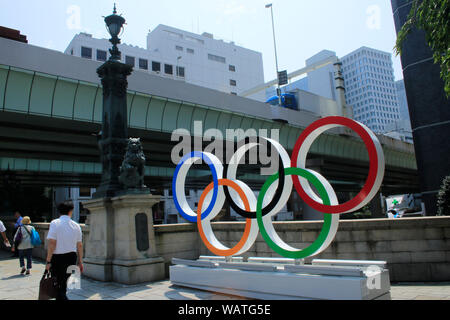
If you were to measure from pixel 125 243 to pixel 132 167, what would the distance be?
2.32 metres

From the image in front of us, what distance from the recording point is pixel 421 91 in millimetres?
27078

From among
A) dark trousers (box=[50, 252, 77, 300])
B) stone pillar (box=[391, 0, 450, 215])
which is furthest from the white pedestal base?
stone pillar (box=[391, 0, 450, 215])

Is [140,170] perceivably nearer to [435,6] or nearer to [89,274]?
[89,274]

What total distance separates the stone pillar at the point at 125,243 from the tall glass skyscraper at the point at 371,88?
182628 millimetres

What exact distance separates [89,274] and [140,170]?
12.4ft

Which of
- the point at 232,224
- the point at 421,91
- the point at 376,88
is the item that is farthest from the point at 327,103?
the point at 376,88

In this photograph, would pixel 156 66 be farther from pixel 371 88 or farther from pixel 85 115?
pixel 371 88

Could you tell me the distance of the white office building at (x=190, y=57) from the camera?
76.2 metres

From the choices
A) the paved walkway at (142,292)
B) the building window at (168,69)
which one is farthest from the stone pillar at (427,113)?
the building window at (168,69)

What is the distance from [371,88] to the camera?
179 meters

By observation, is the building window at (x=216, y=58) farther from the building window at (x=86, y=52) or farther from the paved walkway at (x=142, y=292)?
the paved walkway at (x=142, y=292)

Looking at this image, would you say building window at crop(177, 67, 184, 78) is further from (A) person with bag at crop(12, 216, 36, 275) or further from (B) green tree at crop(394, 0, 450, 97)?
(B) green tree at crop(394, 0, 450, 97)

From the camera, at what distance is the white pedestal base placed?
6.48m

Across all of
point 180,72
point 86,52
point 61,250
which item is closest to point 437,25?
point 61,250
